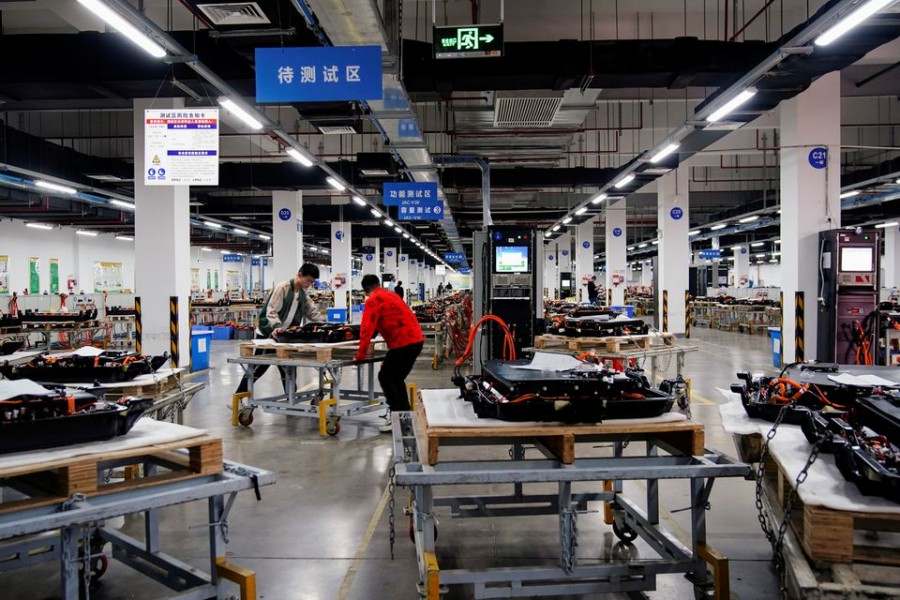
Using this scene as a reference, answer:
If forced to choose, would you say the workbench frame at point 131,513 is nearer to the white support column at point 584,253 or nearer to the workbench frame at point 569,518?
the workbench frame at point 569,518

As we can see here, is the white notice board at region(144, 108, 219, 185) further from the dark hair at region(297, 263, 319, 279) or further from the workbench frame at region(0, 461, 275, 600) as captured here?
the workbench frame at region(0, 461, 275, 600)

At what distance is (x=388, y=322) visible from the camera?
617 cm

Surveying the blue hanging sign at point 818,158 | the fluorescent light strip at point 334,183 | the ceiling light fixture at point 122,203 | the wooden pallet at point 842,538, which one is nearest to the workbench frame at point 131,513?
the wooden pallet at point 842,538

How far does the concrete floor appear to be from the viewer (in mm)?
3283

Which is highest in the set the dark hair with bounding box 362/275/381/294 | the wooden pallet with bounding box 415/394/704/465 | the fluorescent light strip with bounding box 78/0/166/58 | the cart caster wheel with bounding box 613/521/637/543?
the fluorescent light strip with bounding box 78/0/166/58

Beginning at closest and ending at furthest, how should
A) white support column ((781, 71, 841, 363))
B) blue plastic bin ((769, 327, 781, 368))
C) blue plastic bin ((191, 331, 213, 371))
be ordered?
white support column ((781, 71, 841, 363)), blue plastic bin ((769, 327, 781, 368)), blue plastic bin ((191, 331, 213, 371))

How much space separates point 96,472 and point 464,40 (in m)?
4.99

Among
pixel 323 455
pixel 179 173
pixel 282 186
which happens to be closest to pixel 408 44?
pixel 179 173

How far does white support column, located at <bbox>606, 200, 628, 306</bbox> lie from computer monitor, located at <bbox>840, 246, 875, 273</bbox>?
12969 millimetres

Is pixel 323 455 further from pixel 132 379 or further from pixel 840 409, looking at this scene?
pixel 840 409

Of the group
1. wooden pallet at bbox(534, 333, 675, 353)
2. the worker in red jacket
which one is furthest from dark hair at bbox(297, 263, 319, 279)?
wooden pallet at bbox(534, 333, 675, 353)

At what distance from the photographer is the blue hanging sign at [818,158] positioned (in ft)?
32.7

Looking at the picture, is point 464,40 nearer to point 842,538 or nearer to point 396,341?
point 396,341

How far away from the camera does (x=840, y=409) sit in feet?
10.2
